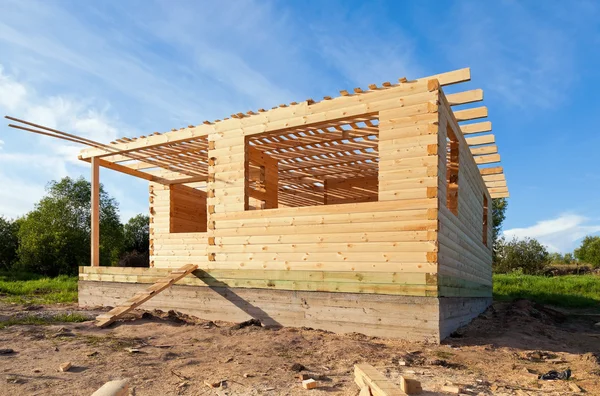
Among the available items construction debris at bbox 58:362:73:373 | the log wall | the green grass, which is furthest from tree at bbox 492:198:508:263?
construction debris at bbox 58:362:73:373

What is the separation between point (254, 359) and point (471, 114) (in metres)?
6.71

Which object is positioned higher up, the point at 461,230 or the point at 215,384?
the point at 461,230

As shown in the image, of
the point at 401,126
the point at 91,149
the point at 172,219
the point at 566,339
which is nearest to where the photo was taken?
the point at 401,126

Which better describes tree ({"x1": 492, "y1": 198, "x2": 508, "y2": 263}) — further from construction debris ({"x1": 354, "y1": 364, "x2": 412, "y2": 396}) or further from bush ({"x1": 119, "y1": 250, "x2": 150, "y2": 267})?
construction debris ({"x1": 354, "y1": 364, "x2": 412, "y2": 396})

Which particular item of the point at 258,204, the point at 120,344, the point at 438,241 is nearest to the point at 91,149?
the point at 258,204

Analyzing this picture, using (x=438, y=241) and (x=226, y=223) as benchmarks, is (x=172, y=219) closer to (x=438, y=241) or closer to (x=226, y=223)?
(x=226, y=223)

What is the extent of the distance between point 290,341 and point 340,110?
14.0 ft

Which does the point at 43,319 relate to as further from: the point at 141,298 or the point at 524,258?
the point at 524,258

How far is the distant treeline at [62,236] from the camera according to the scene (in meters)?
28.7

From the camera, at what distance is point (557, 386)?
17.2 ft

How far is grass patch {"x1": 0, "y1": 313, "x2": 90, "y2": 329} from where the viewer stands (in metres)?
8.61

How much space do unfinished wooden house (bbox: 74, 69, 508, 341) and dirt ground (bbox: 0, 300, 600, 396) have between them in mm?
586

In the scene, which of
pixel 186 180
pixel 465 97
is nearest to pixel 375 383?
pixel 465 97

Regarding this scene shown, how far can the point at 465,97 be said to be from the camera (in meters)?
8.63
